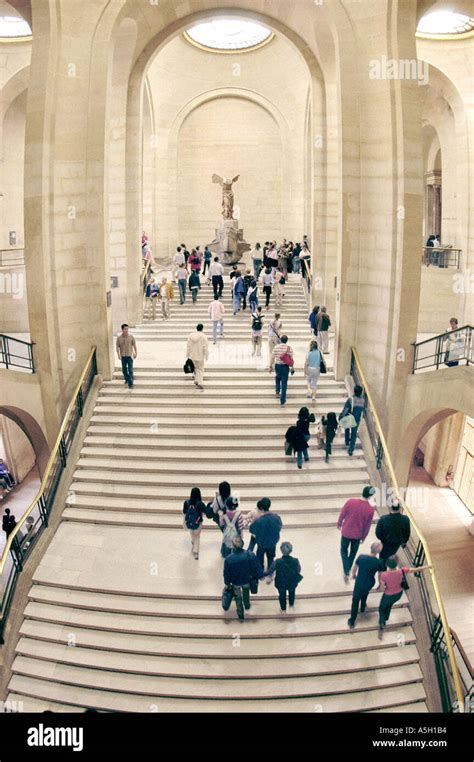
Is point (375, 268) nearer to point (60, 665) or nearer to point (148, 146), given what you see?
point (60, 665)

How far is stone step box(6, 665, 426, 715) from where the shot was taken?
7.89 meters

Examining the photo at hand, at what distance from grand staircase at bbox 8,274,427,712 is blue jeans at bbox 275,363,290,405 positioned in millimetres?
315

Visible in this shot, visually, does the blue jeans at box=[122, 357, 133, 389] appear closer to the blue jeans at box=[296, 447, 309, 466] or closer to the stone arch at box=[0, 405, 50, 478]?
the stone arch at box=[0, 405, 50, 478]

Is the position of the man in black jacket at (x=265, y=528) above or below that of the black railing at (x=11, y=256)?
below

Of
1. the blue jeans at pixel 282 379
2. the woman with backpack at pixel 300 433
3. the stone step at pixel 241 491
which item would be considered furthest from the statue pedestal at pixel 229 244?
the stone step at pixel 241 491

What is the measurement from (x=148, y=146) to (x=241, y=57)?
5150mm

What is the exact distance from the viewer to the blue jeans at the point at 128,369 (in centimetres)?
1346

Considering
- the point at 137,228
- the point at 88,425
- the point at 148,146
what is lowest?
the point at 88,425

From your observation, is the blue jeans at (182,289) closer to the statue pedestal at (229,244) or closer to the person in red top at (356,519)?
the statue pedestal at (229,244)

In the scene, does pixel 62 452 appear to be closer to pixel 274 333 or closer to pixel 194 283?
pixel 274 333

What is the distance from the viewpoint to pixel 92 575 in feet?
31.7

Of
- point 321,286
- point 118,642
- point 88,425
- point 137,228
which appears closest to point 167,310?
point 137,228

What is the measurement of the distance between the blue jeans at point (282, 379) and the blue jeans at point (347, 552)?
14.4 ft
